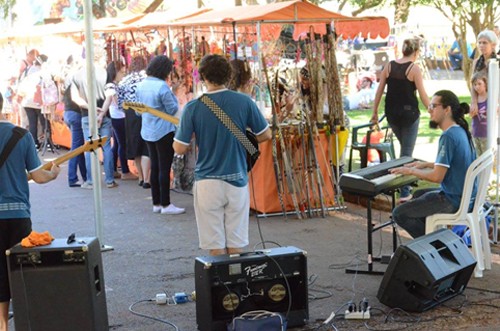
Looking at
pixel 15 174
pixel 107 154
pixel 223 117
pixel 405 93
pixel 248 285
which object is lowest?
pixel 248 285

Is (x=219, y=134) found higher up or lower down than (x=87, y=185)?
higher up

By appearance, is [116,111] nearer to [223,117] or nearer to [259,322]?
[223,117]

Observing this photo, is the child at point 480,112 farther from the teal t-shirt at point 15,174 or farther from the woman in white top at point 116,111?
the teal t-shirt at point 15,174

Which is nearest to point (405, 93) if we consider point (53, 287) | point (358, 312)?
point (358, 312)

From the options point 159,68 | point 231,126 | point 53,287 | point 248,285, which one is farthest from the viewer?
point 159,68

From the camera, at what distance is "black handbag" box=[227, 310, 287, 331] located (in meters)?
5.12

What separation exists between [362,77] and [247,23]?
14.1 m

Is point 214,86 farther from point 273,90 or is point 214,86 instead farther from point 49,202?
point 49,202

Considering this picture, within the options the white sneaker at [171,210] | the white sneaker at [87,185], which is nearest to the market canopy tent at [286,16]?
the white sneaker at [171,210]

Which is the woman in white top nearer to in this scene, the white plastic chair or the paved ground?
the paved ground

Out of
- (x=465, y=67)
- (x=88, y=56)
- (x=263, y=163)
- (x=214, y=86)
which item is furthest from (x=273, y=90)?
(x=465, y=67)

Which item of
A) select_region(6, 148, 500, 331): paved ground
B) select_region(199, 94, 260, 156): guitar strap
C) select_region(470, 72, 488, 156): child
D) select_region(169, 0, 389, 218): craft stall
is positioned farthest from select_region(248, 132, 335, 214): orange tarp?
select_region(199, 94, 260, 156): guitar strap

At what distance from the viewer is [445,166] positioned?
6418 mm

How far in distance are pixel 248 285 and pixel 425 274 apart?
1198 mm
